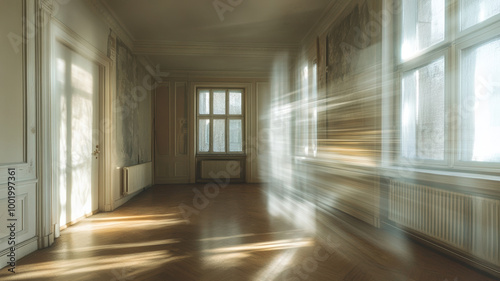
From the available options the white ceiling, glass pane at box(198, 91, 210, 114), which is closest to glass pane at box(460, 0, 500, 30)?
the white ceiling

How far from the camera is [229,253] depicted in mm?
2537

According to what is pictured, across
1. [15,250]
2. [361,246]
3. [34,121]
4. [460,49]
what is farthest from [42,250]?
[460,49]

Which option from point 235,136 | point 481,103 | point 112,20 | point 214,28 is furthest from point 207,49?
point 481,103

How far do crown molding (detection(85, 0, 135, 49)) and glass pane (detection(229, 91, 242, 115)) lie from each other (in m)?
2.81

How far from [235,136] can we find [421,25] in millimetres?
5361

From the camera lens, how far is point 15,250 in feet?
7.87

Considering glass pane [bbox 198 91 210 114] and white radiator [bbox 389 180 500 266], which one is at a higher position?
glass pane [bbox 198 91 210 114]

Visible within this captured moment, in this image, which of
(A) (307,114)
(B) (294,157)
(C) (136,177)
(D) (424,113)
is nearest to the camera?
(D) (424,113)

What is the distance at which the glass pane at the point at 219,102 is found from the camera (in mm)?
7602

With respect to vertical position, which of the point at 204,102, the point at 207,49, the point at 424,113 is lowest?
the point at 424,113

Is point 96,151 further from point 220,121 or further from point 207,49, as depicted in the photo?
point 220,121

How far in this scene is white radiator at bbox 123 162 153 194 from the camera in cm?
488

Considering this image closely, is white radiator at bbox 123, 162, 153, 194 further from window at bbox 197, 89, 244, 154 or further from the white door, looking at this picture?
window at bbox 197, 89, 244, 154

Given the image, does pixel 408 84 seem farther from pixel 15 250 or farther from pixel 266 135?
pixel 266 135
